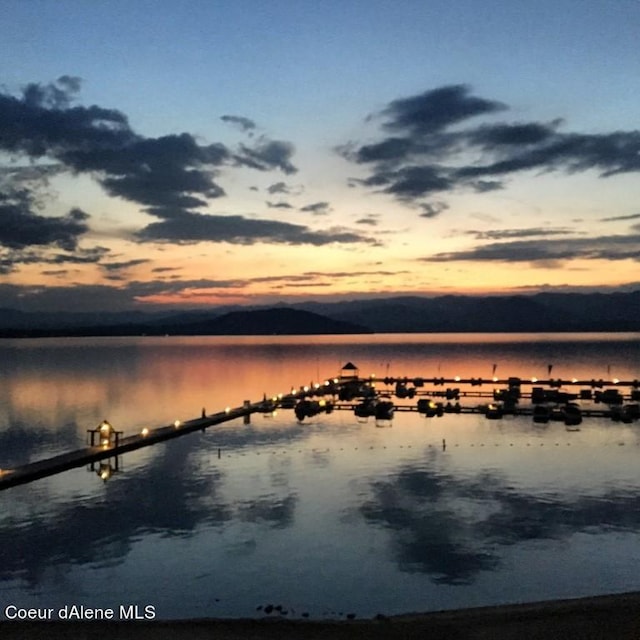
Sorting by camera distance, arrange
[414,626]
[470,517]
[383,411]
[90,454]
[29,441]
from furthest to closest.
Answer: [383,411], [29,441], [90,454], [470,517], [414,626]

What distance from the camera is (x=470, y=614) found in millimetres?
16969

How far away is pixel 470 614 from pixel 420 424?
42.0 metres

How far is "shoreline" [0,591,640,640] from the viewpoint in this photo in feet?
Answer: 49.0

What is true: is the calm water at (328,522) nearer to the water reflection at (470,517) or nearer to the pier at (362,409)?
the water reflection at (470,517)

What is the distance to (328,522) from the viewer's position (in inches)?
1083

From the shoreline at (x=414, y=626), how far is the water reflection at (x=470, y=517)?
4.49 m

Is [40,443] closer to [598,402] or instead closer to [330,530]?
[330,530]

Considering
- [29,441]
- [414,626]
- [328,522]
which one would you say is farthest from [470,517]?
[29,441]

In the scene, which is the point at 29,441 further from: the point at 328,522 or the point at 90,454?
the point at 328,522

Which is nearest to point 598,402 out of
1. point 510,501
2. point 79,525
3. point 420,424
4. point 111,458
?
point 420,424

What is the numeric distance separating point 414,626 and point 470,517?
12.9m

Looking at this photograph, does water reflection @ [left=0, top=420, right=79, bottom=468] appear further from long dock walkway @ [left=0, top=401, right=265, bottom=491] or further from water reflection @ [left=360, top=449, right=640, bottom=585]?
water reflection @ [left=360, top=449, right=640, bottom=585]

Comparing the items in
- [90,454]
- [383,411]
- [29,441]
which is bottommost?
[29,441]

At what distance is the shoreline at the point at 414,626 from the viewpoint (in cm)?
1495
